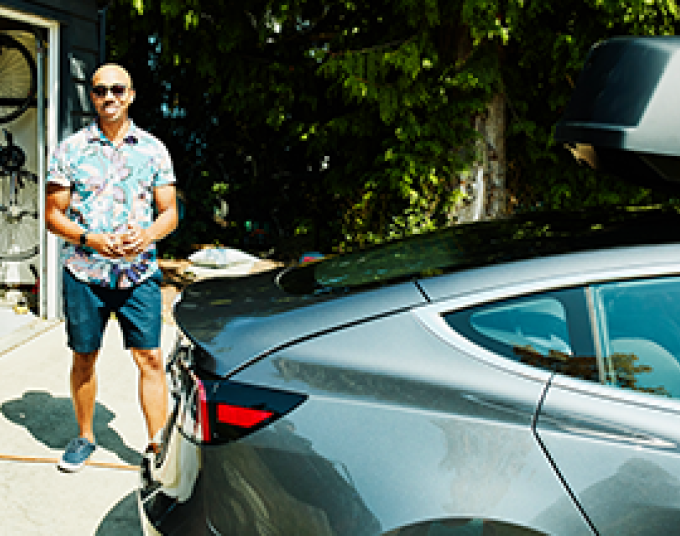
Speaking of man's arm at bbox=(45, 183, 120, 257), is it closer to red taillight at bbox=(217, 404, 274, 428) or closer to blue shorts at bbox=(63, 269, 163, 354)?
blue shorts at bbox=(63, 269, 163, 354)

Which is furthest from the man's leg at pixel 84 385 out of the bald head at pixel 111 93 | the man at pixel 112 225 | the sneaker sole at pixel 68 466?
the bald head at pixel 111 93

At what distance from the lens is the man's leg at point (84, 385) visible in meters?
3.19

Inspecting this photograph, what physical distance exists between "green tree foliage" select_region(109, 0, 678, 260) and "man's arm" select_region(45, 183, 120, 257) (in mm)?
3834

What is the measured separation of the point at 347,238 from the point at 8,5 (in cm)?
450

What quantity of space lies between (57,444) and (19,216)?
3463mm

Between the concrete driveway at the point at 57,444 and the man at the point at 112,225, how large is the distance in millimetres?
195

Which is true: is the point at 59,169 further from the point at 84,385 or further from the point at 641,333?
the point at 641,333

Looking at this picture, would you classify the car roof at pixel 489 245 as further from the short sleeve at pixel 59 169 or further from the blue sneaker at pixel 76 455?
the blue sneaker at pixel 76 455

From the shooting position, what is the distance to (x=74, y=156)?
3.03m

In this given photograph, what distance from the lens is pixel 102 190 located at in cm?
306

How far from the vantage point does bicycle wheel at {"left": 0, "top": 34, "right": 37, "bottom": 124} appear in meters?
5.97

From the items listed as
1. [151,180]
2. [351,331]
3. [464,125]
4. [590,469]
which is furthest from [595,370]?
[464,125]

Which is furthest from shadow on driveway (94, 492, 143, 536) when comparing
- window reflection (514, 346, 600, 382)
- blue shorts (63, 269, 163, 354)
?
window reflection (514, 346, 600, 382)

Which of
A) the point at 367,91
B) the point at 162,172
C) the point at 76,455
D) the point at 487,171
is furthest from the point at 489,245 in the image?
the point at 487,171
